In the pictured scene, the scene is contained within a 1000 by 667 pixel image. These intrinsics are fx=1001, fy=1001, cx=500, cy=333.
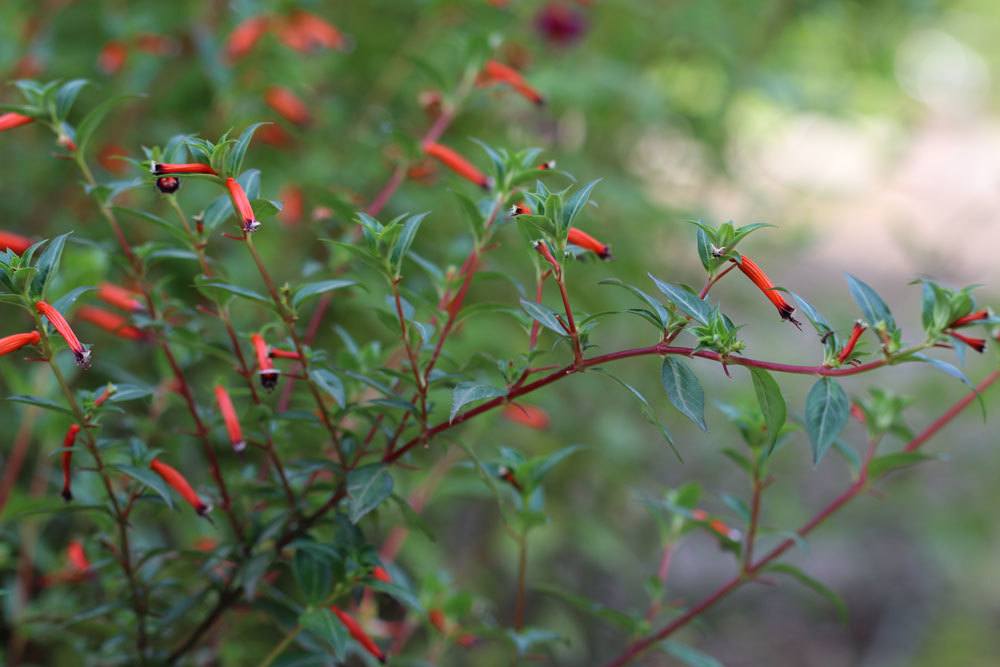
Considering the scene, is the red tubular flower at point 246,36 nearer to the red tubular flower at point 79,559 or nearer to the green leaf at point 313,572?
the red tubular flower at point 79,559

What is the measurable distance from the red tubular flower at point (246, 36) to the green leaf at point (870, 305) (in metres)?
0.90

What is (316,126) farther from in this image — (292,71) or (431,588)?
(431,588)

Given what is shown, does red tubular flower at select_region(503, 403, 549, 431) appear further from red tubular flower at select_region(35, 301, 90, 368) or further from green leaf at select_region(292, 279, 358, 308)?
red tubular flower at select_region(35, 301, 90, 368)

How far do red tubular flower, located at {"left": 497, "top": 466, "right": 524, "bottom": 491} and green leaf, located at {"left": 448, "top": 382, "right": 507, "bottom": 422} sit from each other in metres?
0.16

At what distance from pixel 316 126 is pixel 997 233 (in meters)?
3.44

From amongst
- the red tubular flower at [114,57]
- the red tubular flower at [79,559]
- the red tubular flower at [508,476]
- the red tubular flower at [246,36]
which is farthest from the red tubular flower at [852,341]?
the red tubular flower at [114,57]

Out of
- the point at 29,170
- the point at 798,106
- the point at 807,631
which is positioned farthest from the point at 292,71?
the point at 807,631

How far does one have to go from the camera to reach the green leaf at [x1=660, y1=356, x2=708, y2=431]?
505 millimetres

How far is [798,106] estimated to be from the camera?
1612 mm

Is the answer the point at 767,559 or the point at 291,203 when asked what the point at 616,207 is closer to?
the point at 291,203

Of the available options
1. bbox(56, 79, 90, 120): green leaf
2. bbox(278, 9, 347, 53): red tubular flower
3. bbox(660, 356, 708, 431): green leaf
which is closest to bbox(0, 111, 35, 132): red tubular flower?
bbox(56, 79, 90, 120): green leaf

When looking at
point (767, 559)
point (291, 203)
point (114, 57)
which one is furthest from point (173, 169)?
point (114, 57)

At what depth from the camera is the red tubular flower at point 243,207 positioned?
0.51m

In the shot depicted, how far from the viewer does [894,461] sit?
2.19 ft
